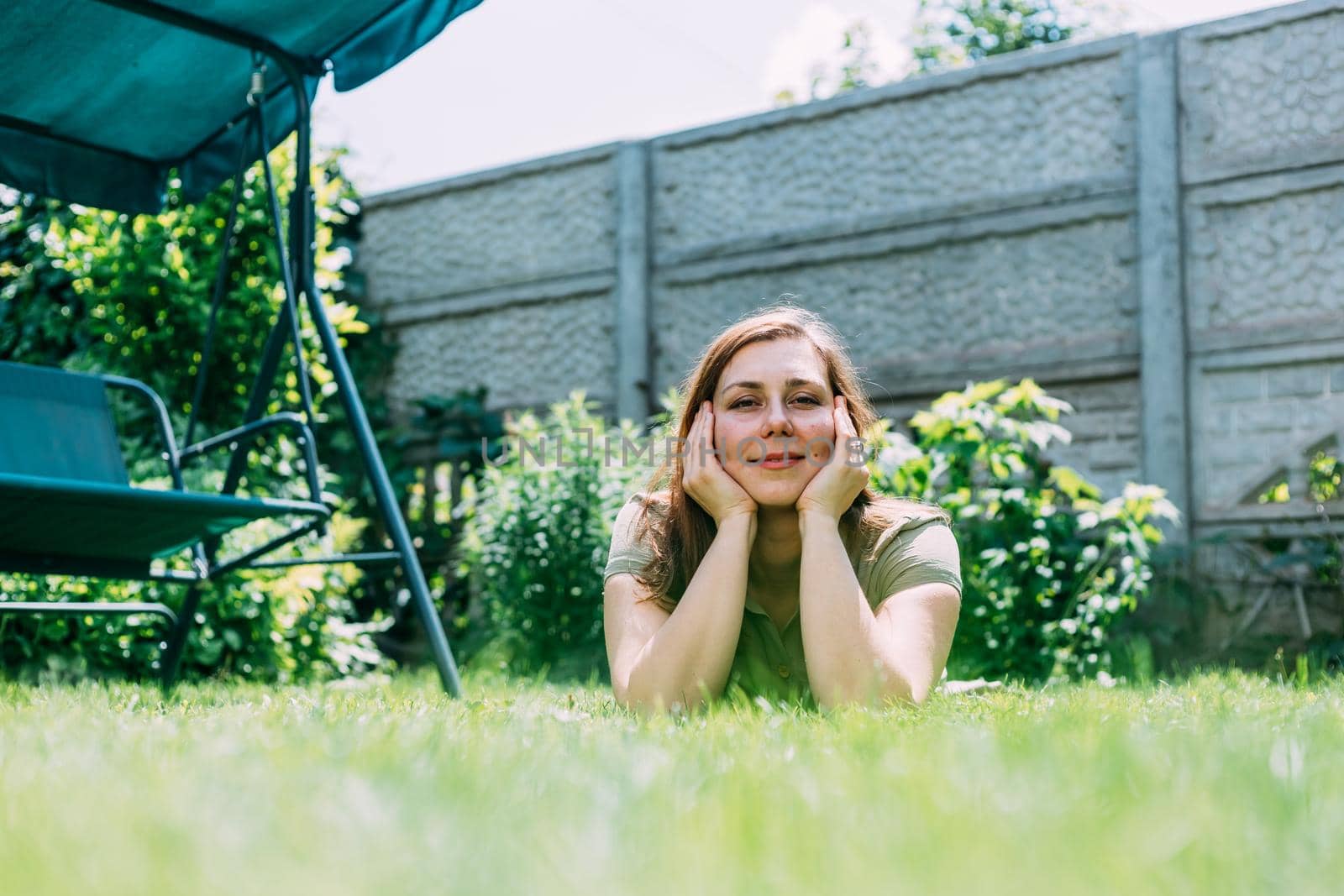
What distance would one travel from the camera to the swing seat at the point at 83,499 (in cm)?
267

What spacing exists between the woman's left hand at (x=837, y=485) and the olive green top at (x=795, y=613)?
0.15 m

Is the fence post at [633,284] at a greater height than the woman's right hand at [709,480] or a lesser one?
greater

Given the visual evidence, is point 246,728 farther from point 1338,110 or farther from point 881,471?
point 1338,110

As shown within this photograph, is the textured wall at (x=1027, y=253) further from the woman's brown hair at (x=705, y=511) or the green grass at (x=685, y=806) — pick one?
the green grass at (x=685, y=806)

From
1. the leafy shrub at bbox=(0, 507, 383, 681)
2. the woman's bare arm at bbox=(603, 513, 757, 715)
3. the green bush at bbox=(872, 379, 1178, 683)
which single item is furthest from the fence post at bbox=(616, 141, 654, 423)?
the woman's bare arm at bbox=(603, 513, 757, 715)

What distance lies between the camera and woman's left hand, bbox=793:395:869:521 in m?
2.17

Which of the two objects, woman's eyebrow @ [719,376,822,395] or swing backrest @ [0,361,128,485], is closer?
woman's eyebrow @ [719,376,822,395]

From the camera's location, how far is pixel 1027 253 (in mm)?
5195

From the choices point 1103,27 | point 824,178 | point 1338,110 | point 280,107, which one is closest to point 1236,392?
point 1338,110

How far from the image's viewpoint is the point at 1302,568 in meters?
4.55

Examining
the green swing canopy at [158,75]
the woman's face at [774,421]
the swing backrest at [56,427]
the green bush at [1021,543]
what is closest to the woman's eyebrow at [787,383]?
the woman's face at [774,421]

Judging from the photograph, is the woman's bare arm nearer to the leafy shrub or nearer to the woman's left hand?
the woman's left hand

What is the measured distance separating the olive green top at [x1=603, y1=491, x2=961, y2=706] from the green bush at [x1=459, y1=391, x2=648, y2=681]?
2.39 metres

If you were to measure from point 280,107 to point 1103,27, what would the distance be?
16604 millimetres
